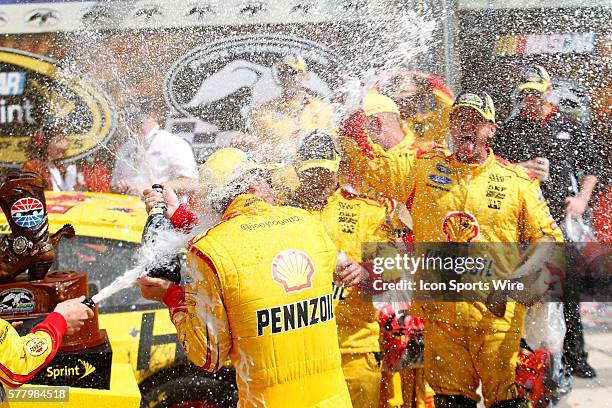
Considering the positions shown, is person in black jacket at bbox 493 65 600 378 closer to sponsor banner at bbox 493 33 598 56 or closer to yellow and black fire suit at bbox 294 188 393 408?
yellow and black fire suit at bbox 294 188 393 408

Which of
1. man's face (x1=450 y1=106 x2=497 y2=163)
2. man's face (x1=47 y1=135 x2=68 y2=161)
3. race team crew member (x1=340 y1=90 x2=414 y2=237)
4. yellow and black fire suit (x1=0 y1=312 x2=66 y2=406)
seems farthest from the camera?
man's face (x1=47 y1=135 x2=68 y2=161)

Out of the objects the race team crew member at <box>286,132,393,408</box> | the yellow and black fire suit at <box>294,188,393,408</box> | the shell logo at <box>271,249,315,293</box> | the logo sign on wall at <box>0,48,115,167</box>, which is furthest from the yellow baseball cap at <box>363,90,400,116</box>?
the logo sign on wall at <box>0,48,115,167</box>

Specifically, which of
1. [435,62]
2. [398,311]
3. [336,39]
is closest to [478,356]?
[398,311]

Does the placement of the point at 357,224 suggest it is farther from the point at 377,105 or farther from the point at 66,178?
the point at 66,178

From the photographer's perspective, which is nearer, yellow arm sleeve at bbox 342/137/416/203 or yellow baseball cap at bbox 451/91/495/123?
yellow baseball cap at bbox 451/91/495/123

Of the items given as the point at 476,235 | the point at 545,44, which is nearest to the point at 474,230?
the point at 476,235

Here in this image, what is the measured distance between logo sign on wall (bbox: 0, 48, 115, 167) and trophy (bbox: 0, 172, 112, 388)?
4.73m

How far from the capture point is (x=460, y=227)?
5.14 m

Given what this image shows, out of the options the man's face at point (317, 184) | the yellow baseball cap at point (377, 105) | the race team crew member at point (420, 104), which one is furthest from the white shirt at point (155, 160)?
the man's face at point (317, 184)

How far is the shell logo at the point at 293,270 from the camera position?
327 centimetres

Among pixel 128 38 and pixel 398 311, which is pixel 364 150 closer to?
pixel 398 311

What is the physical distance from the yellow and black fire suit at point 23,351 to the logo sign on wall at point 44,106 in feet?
17.8

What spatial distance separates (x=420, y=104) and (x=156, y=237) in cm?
319

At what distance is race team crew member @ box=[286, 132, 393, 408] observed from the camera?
500 cm
